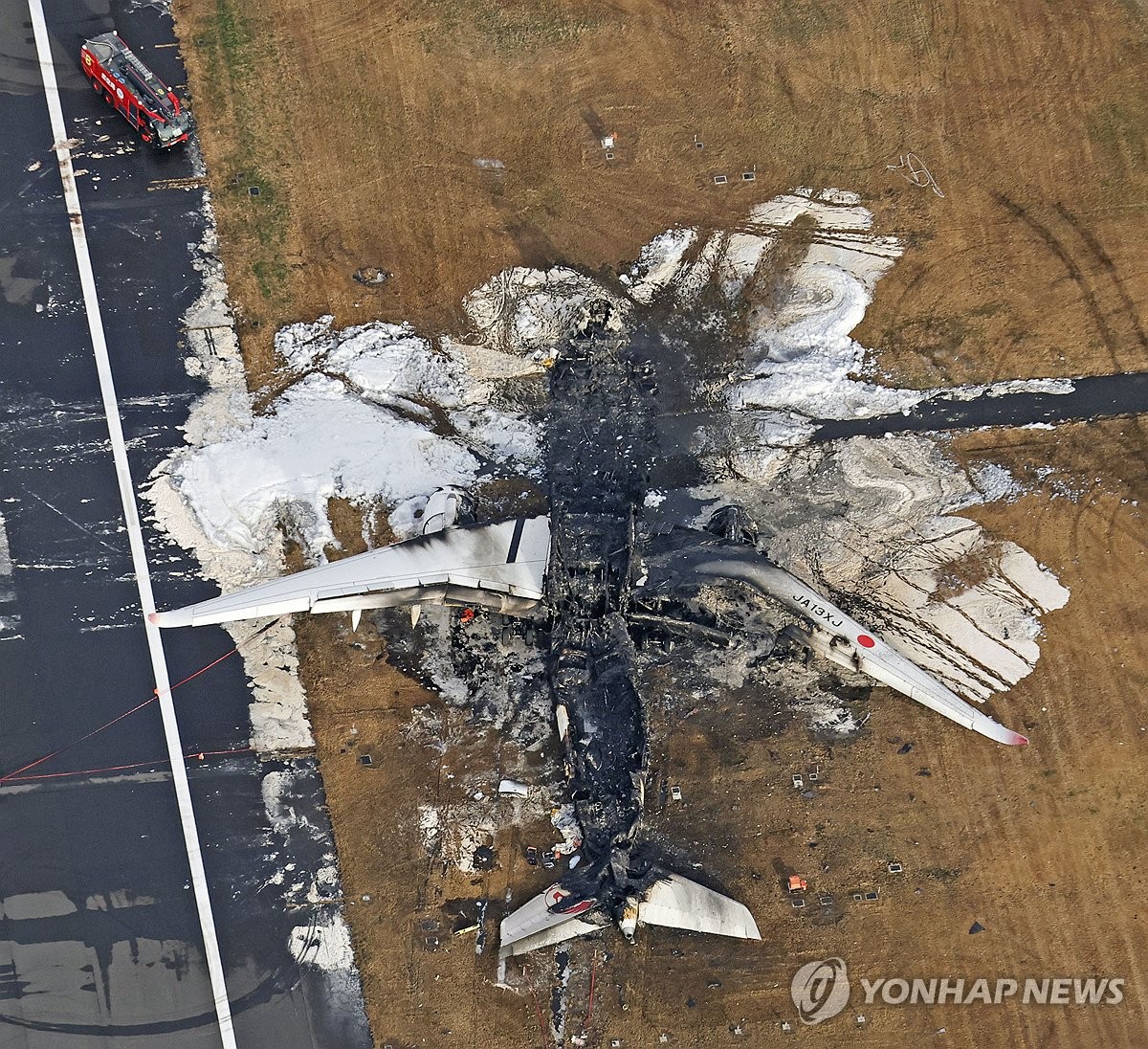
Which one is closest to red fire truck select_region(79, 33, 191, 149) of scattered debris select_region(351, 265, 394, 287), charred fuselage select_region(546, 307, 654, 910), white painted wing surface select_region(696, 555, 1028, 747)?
scattered debris select_region(351, 265, 394, 287)

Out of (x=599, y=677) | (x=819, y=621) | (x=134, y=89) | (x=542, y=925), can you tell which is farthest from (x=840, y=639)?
(x=134, y=89)

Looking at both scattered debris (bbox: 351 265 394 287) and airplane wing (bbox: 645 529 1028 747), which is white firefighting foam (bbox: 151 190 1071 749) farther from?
airplane wing (bbox: 645 529 1028 747)

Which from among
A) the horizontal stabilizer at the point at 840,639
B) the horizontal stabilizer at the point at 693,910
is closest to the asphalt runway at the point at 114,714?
the horizontal stabilizer at the point at 693,910

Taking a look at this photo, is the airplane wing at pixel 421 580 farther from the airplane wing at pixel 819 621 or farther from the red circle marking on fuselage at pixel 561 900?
the red circle marking on fuselage at pixel 561 900

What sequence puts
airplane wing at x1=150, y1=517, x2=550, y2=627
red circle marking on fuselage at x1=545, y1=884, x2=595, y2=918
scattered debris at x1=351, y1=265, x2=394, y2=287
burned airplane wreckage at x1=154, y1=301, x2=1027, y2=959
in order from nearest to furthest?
airplane wing at x1=150, y1=517, x2=550, y2=627, burned airplane wreckage at x1=154, y1=301, x2=1027, y2=959, red circle marking on fuselage at x1=545, y1=884, x2=595, y2=918, scattered debris at x1=351, y1=265, x2=394, y2=287

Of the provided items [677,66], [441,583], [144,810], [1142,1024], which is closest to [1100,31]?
[677,66]

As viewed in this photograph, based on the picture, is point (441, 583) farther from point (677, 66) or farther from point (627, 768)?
point (677, 66)
